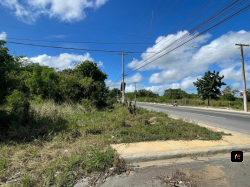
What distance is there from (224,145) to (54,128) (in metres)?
5.56

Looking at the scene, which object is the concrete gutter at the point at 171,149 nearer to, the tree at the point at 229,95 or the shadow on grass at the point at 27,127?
the shadow on grass at the point at 27,127

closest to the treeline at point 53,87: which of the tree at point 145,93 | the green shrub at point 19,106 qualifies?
the green shrub at point 19,106

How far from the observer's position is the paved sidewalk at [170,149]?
11.6ft

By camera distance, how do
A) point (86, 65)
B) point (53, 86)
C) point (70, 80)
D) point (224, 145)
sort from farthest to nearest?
point (86, 65)
point (70, 80)
point (53, 86)
point (224, 145)

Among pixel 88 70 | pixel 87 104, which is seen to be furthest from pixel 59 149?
pixel 88 70

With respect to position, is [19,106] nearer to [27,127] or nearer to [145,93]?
[27,127]

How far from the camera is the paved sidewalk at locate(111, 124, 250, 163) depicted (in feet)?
11.6

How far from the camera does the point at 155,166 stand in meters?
3.23

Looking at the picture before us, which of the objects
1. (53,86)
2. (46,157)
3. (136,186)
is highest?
(53,86)

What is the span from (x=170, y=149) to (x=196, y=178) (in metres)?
1.18

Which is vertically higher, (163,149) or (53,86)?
(53,86)

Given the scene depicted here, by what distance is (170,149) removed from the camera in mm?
3938

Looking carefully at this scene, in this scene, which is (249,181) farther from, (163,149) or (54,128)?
(54,128)

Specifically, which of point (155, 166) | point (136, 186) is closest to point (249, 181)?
point (155, 166)
